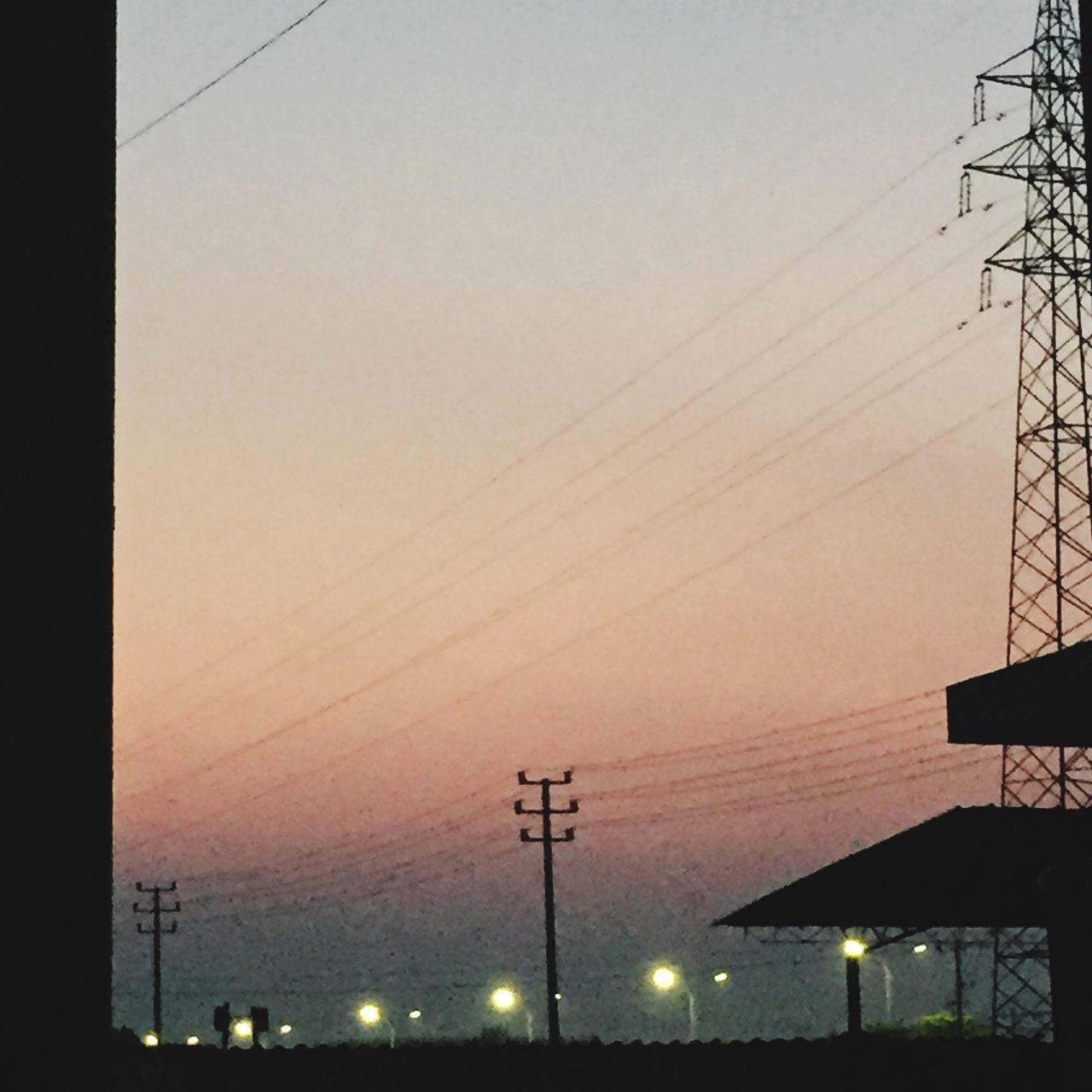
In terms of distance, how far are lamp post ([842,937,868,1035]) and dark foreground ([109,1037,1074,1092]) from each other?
1.20 ft

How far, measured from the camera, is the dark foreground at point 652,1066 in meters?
28.0

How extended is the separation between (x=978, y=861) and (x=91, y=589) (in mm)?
17233

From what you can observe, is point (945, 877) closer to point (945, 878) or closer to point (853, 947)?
point (945, 878)

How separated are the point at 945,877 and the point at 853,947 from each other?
2813mm

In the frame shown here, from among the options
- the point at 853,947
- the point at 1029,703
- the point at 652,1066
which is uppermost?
the point at 1029,703

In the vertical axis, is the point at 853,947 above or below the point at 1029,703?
below

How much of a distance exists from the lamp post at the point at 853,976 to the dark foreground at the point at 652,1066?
1.20ft

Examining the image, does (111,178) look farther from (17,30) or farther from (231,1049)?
(231,1049)

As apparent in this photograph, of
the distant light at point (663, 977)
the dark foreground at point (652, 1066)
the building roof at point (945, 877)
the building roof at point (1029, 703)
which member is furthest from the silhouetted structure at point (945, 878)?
the distant light at point (663, 977)

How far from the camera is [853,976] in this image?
2980cm

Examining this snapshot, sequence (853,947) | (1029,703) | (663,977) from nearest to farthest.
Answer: (1029,703) → (853,947) → (663,977)

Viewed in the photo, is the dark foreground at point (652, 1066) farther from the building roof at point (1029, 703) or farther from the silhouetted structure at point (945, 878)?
the building roof at point (1029, 703)

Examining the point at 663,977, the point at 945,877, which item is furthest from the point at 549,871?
the point at 945,877

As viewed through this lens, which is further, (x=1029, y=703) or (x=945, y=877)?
(x=945, y=877)
